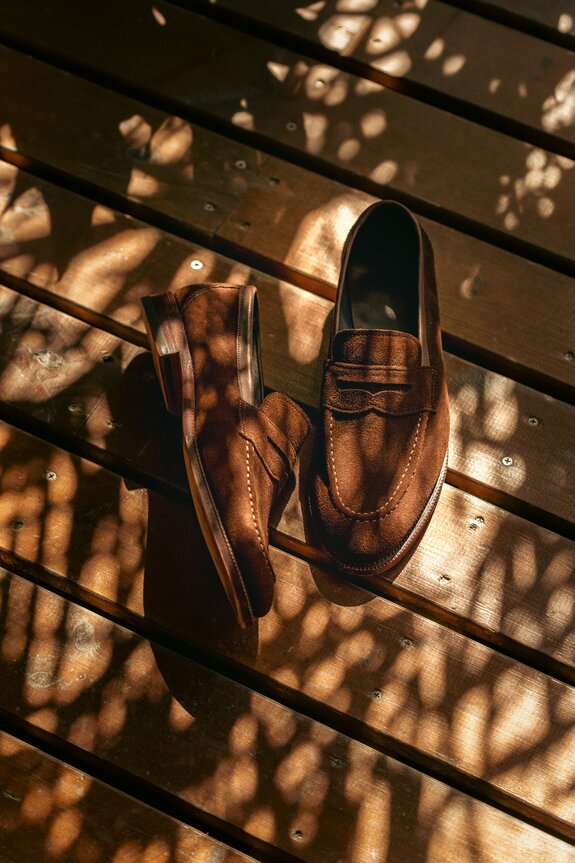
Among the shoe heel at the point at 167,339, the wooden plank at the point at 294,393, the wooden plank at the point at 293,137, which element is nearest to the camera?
the shoe heel at the point at 167,339

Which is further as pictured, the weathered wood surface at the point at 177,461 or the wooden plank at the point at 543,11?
the wooden plank at the point at 543,11

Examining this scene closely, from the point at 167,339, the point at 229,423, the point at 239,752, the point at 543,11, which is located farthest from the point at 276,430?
the point at 543,11

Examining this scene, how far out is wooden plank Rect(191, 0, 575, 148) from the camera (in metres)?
2.66

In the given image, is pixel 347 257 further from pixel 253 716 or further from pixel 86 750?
pixel 86 750

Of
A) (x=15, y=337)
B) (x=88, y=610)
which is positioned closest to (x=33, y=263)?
(x=15, y=337)

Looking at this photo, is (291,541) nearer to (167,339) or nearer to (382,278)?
(167,339)

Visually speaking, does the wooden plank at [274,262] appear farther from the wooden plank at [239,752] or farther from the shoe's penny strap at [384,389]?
the wooden plank at [239,752]

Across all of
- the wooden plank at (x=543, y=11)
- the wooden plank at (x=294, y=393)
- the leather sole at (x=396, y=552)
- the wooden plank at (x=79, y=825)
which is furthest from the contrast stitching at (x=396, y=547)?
the wooden plank at (x=543, y=11)

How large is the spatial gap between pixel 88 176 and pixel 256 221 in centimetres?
53

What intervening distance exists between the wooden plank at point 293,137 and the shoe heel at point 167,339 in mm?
454

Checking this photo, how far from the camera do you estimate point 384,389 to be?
2.20 meters

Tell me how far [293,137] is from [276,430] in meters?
1.01

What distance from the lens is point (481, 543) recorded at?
7.33ft

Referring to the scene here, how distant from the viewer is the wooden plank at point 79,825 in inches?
79.0
